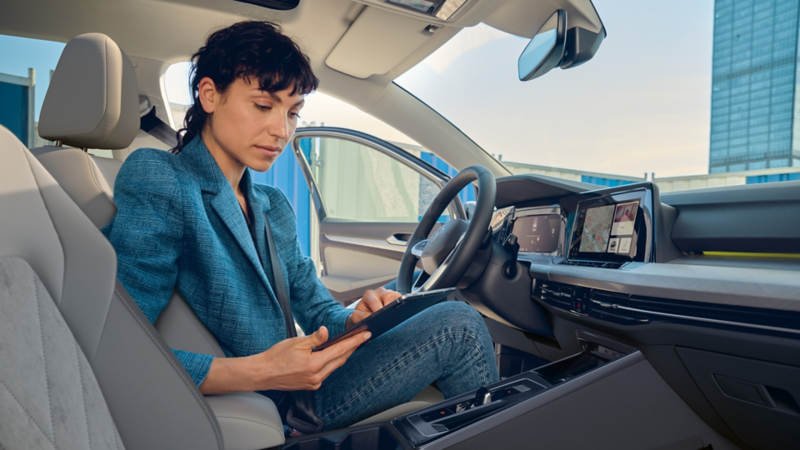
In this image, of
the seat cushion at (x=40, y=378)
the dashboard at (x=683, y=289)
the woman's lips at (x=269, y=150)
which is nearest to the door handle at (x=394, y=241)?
the dashboard at (x=683, y=289)

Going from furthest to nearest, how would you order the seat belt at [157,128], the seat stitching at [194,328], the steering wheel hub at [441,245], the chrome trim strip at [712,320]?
the seat belt at [157,128] < the steering wheel hub at [441,245] < the seat stitching at [194,328] < the chrome trim strip at [712,320]

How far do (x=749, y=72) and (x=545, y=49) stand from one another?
1.22 metres

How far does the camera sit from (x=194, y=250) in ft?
2.71

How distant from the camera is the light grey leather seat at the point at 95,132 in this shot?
82 cm

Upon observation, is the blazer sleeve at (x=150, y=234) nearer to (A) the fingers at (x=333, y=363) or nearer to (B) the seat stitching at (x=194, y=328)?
(B) the seat stitching at (x=194, y=328)

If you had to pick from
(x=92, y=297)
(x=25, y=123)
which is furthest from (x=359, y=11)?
(x=25, y=123)

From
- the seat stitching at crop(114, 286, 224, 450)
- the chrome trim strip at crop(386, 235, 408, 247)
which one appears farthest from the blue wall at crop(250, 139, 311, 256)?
the seat stitching at crop(114, 286, 224, 450)

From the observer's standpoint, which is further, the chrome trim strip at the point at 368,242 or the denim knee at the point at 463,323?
the chrome trim strip at the point at 368,242

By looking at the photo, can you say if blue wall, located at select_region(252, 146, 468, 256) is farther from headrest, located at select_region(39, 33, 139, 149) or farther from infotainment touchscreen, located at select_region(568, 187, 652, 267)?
headrest, located at select_region(39, 33, 139, 149)

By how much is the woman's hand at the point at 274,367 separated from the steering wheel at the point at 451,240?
0.44 m

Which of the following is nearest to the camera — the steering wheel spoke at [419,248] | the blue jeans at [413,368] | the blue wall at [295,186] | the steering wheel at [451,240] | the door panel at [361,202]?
the blue jeans at [413,368]

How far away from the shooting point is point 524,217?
58.0 inches

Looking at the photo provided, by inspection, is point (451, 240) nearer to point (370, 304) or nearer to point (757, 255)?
point (370, 304)

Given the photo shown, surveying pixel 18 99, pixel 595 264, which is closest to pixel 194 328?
pixel 595 264
